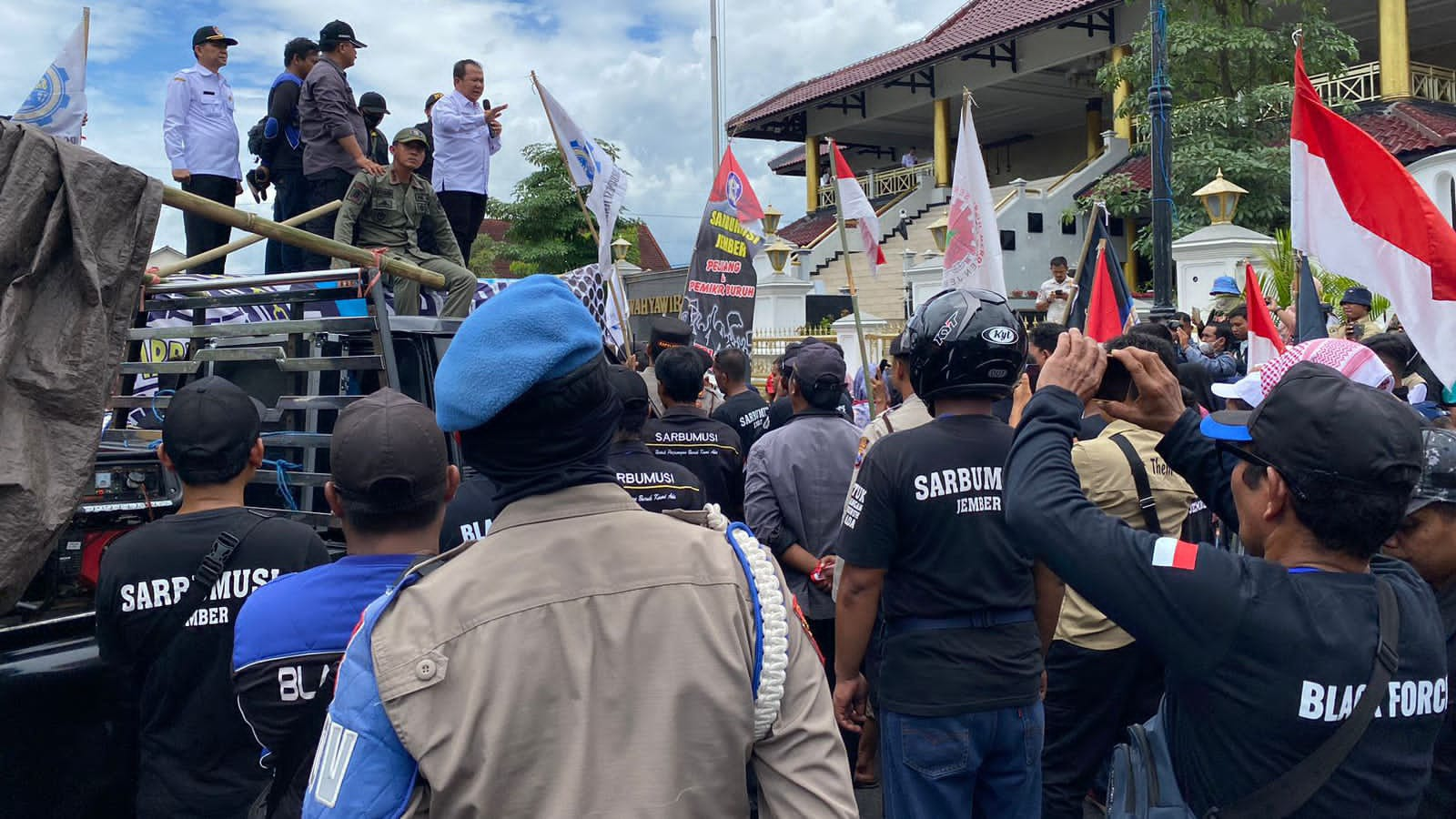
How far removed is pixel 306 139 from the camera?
772cm

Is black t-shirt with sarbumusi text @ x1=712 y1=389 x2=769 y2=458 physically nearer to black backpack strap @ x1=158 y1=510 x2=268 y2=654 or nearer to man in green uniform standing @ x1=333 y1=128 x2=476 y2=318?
man in green uniform standing @ x1=333 y1=128 x2=476 y2=318

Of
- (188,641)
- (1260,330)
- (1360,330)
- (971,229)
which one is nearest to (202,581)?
(188,641)

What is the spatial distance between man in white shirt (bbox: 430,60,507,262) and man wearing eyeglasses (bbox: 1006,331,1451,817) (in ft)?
22.7

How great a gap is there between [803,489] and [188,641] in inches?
103

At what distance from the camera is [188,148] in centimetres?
786

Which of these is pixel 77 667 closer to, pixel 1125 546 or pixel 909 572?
pixel 909 572

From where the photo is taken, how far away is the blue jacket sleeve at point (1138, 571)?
78.3 inches

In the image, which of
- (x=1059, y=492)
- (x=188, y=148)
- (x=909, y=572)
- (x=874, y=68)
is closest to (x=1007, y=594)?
(x=909, y=572)

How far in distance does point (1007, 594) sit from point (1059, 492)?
1177mm

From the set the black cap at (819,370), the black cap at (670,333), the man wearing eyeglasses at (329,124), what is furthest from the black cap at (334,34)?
the black cap at (819,370)

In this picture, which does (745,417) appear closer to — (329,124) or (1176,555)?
(329,124)

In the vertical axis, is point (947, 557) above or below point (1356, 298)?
below

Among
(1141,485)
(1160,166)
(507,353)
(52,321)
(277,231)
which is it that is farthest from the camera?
(1160,166)

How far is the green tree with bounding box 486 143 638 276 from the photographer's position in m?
33.0
